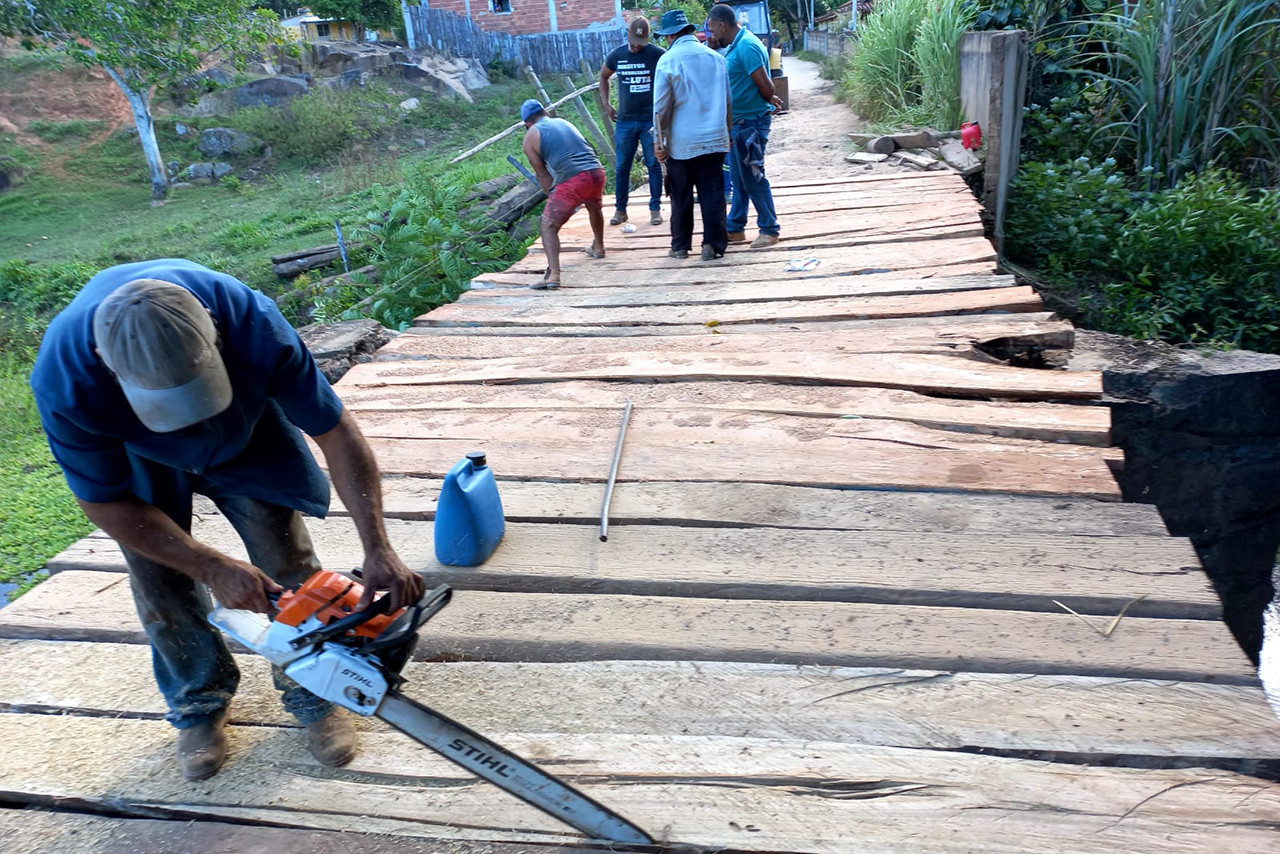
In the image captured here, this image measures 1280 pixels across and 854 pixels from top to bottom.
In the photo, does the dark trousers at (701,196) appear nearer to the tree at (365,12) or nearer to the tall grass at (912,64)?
the tall grass at (912,64)

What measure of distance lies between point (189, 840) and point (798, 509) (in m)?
1.92

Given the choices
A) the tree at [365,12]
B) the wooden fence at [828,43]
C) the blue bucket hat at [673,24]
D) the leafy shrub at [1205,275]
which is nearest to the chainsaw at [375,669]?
the blue bucket hat at [673,24]

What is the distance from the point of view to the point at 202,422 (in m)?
1.74

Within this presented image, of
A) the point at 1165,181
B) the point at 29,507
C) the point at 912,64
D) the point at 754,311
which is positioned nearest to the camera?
the point at 29,507

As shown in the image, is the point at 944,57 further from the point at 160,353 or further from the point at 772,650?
the point at 160,353

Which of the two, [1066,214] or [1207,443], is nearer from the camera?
[1207,443]

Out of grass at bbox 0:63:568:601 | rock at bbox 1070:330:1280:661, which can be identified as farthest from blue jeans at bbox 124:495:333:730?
rock at bbox 1070:330:1280:661

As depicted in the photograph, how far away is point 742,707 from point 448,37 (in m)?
28.6

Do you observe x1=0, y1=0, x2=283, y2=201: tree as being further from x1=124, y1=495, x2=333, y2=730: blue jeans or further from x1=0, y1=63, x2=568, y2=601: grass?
x1=124, y1=495, x2=333, y2=730: blue jeans

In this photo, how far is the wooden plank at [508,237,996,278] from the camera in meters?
5.29

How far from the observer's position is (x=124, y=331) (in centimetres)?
152

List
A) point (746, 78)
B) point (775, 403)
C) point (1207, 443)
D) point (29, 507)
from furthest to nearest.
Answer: point (746, 78), point (29, 507), point (1207, 443), point (775, 403)

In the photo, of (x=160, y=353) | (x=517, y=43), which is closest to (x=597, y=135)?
(x=160, y=353)

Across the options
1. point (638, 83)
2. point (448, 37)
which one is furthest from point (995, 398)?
point (448, 37)
